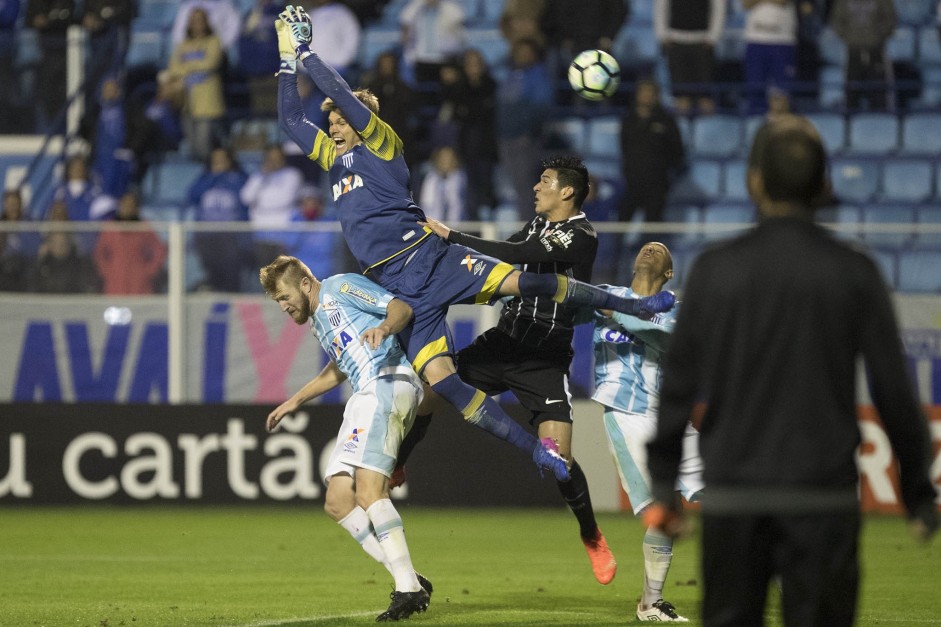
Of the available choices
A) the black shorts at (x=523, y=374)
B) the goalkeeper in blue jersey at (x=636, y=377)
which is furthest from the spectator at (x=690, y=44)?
the goalkeeper in blue jersey at (x=636, y=377)

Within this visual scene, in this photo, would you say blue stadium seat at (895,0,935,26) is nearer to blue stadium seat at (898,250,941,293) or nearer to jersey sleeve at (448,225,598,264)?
blue stadium seat at (898,250,941,293)

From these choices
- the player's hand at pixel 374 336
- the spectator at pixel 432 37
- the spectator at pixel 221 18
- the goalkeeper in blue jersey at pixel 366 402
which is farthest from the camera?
the spectator at pixel 221 18

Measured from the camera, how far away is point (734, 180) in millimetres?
15578

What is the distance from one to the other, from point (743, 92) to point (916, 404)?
13.3 meters

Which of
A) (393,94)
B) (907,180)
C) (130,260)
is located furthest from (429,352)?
(907,180)

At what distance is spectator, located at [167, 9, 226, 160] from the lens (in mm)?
16312

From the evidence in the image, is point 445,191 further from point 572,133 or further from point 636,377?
point 636,377

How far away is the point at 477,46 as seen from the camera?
17188 mm

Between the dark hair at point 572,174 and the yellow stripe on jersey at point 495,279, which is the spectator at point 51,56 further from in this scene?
the yellow stripe on jersey at point 495,279

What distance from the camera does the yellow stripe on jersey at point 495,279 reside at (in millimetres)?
7473

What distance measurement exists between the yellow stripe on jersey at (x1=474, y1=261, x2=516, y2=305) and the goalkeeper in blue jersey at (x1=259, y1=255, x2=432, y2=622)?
0.62m

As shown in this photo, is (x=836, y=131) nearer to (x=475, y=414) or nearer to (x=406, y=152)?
(x=406, y=152)

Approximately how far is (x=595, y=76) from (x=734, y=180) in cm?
706

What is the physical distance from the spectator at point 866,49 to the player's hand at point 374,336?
10718mm
